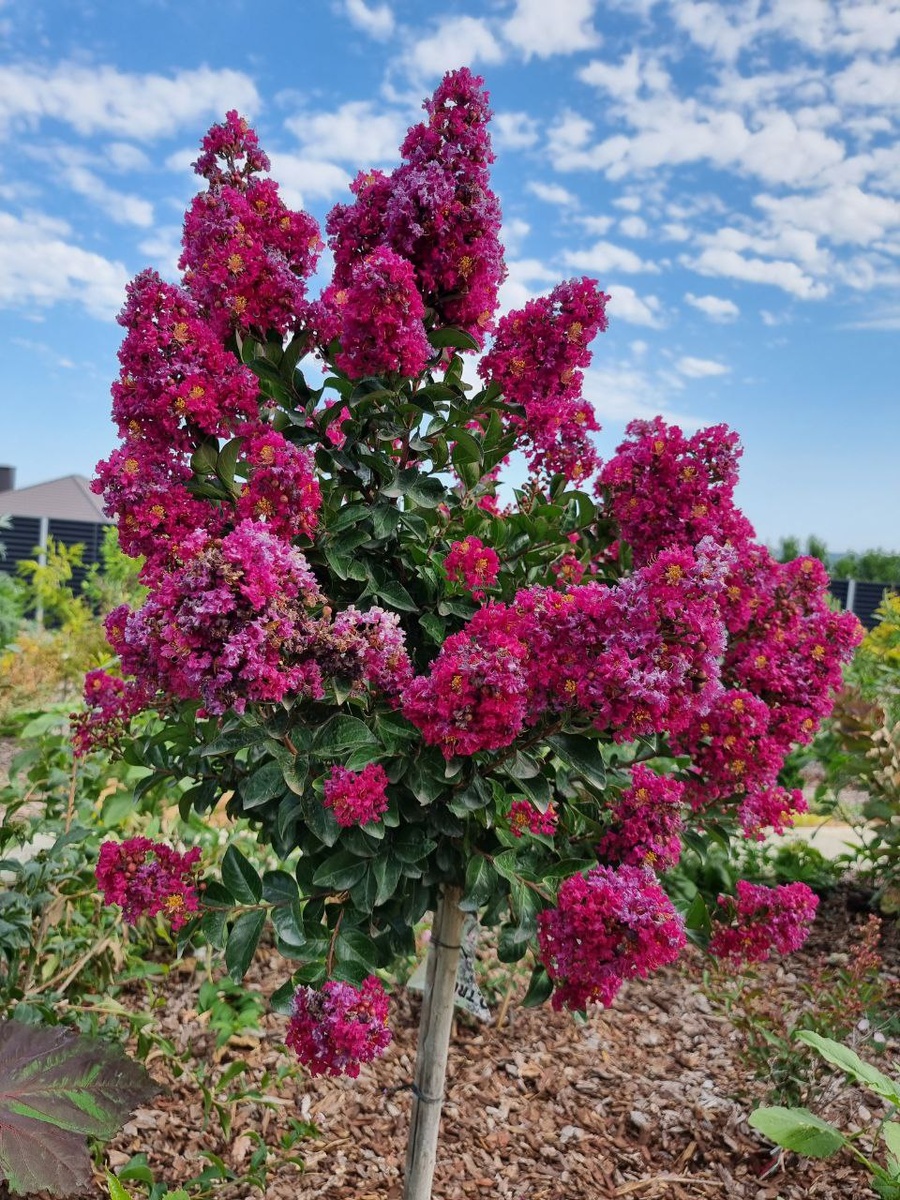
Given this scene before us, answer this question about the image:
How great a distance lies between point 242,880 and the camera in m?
1.80

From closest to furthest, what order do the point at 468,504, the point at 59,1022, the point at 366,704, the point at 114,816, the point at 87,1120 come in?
the point at 366,704, the point at 87,1120, the point at 468,504, the point at 59,1022, the point at 114,816

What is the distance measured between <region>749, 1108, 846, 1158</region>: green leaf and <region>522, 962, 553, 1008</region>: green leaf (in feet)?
1.71

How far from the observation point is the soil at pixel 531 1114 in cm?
239

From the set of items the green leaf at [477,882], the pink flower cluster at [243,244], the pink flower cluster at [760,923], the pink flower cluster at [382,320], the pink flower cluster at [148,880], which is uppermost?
the pink flower cluster at [243,244]

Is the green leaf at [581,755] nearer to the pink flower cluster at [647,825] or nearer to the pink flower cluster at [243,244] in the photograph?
the pink flower cluster at [647,825]

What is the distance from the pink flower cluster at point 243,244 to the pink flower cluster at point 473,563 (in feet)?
1.93

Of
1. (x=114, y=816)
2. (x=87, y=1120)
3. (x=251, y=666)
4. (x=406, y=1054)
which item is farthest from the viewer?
(x=406, y=1054)

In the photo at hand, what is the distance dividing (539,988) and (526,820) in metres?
0.37

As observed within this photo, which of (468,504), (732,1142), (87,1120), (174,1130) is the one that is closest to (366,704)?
(468,504)

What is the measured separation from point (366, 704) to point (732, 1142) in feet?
6.00

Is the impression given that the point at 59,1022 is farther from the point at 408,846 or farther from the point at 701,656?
the point at 701,656

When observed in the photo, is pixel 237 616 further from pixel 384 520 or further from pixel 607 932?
pixel 607 932

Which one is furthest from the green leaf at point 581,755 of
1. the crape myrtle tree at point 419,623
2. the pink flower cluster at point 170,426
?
the pink flower cluster at point 170,426

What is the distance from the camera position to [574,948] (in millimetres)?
1583
